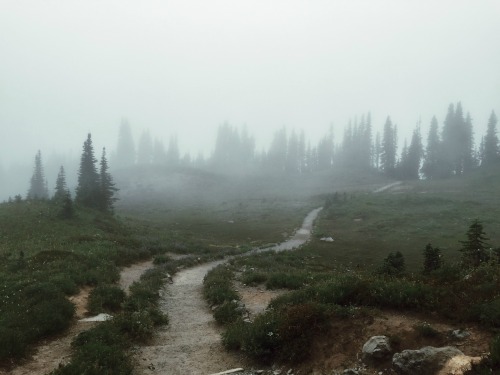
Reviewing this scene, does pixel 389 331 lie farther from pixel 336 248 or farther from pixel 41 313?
pixel 336 248

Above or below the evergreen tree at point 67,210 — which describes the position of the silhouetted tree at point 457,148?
above

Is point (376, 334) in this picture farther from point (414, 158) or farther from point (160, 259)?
point (414, 158)

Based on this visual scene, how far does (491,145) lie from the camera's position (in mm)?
106625

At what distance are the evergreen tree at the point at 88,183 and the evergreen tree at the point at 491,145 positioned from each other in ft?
369

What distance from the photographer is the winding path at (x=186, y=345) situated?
10.3 metres

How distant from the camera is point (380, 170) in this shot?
5153 inches

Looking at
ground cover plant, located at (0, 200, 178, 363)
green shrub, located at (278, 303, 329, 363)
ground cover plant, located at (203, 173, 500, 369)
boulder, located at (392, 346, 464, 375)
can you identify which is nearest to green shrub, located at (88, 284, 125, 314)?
ground cover plant, located at (0, 200, 178, 363)

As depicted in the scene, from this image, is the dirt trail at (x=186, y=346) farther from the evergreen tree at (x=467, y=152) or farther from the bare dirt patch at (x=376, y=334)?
the evergreen tree at (x=467, y=152)

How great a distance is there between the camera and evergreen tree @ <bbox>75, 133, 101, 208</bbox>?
166 ft

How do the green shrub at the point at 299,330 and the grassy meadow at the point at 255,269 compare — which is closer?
the green shrub at the point at 299,330

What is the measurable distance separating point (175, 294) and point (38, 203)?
3675 centimetres

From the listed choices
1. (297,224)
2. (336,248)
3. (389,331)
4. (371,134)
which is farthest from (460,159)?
(389,331)

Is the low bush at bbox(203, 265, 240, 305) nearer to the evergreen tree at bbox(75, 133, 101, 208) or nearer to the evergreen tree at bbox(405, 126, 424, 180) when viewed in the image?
the evergreen tree at bbox(75, 133, 101, 208)

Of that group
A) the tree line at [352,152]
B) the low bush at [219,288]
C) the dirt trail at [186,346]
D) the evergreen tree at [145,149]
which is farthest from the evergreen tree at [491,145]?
the evergreen tree at [145,149]
